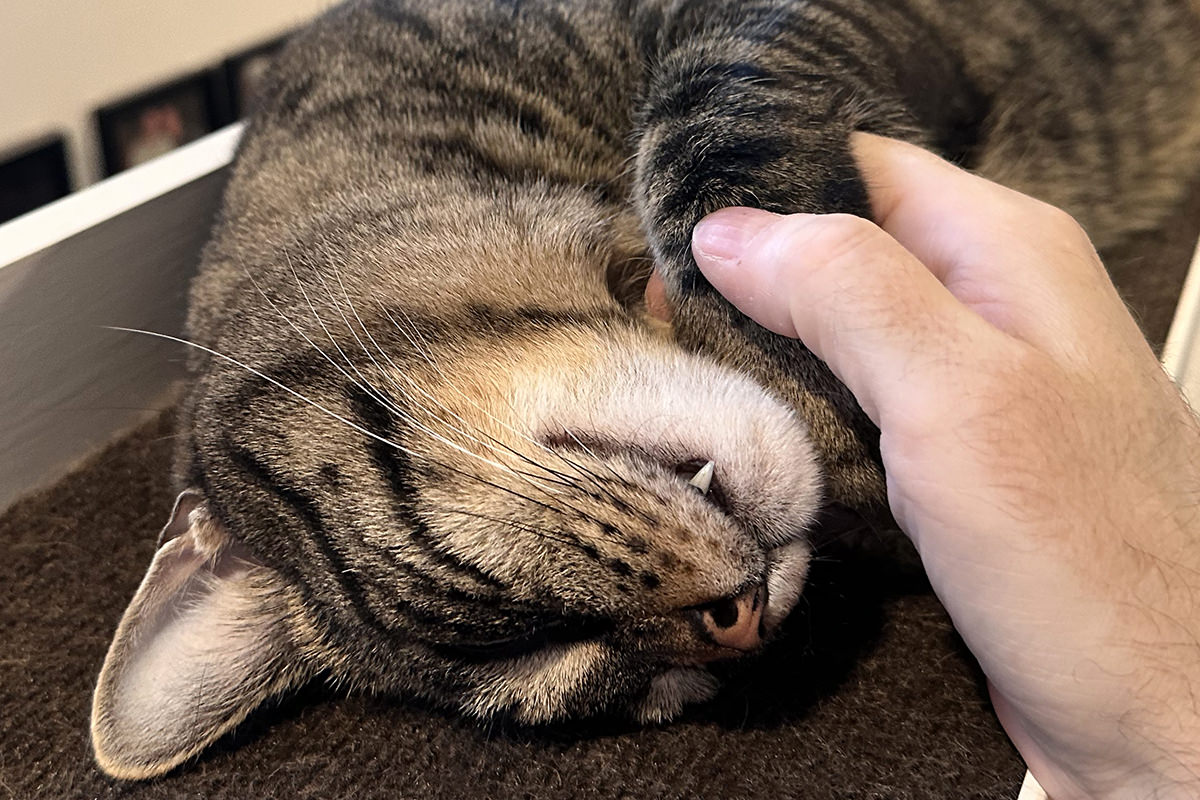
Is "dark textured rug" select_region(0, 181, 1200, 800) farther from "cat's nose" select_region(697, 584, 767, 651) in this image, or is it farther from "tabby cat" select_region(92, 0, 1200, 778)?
"cat's nose" select_region(697, 584, 767, 651)

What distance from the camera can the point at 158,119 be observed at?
203 cm

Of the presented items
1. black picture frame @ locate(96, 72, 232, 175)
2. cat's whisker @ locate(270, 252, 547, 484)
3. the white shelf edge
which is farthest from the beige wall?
cat's whisker @ locate(270, 252, 547, 484)

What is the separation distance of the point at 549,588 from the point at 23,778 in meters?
0.81

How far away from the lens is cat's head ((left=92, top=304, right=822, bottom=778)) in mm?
1006

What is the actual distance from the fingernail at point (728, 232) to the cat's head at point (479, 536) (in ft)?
0.42

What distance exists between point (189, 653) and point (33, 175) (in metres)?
1.21

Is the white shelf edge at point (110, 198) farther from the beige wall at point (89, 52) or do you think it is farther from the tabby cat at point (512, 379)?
the beige wall at point (89, 52)

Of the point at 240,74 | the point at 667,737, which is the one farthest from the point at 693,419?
the point at 240,74

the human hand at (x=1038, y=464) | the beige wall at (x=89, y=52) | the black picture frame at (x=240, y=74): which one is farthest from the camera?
the black picture frame at (x=240, y=74)

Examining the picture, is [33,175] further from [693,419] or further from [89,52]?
[693,419]

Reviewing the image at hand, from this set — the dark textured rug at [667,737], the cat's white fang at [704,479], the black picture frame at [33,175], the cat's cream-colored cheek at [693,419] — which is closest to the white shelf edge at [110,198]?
the black picture frame at [33,175]

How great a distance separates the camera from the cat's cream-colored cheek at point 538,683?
1.07m

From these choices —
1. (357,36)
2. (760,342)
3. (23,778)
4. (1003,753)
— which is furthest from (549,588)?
(357,36)

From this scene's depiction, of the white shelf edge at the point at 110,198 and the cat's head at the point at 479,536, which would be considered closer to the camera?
the cat's head at the point at 479,536
